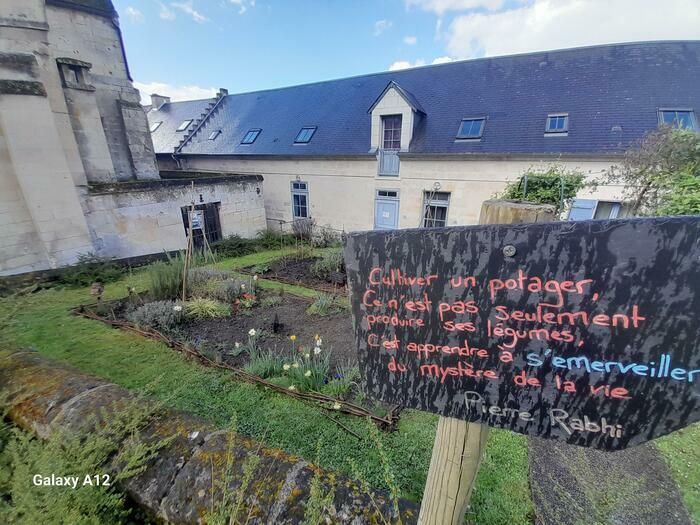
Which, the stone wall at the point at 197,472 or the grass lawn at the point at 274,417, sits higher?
the stone wall at the point at 197,472

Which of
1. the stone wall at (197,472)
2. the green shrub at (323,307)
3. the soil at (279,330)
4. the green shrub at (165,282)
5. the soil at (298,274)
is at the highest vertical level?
the stone wall at (197,472)

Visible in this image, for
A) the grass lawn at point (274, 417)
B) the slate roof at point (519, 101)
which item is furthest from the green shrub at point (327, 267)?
the slate roof at point (519, 101)

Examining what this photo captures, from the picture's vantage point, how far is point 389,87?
10062mm

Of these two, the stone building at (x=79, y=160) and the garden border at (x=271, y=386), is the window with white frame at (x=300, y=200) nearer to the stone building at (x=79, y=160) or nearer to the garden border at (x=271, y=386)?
the stone building at (x=79, y=160)

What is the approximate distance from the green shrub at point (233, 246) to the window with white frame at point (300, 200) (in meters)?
3.25

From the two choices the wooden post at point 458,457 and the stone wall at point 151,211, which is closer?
the wooden post at point 458,457

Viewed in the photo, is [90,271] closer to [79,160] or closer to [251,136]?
[79,160]

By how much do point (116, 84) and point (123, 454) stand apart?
11788 millimetres

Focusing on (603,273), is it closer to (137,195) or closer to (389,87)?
(137,195)

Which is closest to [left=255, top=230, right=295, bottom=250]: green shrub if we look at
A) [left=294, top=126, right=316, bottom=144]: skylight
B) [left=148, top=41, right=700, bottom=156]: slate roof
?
[left=148, top=41, right=700, bottom=156]: slate roof

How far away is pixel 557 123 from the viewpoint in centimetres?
857

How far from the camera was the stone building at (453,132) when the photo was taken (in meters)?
7.96

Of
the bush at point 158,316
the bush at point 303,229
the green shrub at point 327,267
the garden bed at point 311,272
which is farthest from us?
the bush at point 303,229

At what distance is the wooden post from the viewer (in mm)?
995
